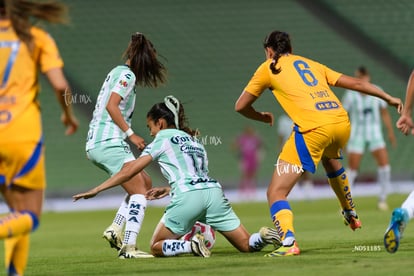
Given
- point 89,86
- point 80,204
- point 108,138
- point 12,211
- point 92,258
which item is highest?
point 12,211

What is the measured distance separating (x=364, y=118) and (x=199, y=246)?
9.44 m

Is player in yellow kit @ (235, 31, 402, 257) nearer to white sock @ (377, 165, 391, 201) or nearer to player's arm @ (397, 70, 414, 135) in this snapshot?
→ player's arm @ (397, 70, 414, 135)

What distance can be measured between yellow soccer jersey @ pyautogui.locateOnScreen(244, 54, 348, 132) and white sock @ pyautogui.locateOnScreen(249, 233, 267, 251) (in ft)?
3.64

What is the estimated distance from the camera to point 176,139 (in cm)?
938

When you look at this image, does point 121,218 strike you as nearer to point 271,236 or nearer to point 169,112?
point 169,112

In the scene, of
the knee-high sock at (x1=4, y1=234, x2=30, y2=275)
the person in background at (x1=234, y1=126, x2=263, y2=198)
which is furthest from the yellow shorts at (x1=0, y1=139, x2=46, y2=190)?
the person in background at (x1=234, y1=126, x2=263, y2=198)

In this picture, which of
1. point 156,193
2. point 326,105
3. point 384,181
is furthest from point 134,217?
point 384,181

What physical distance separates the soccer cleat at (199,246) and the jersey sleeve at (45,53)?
10.6 feet

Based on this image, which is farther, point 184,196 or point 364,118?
point 364,118

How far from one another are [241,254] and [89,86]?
50.4 feet

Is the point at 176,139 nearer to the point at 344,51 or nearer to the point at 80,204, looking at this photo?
the point at 80,204

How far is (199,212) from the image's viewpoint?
9328 millimetres

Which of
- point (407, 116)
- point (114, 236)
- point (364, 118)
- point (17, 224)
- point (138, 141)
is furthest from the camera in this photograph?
point (364, 118)

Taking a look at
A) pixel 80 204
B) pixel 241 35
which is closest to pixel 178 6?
pixel 241 35
